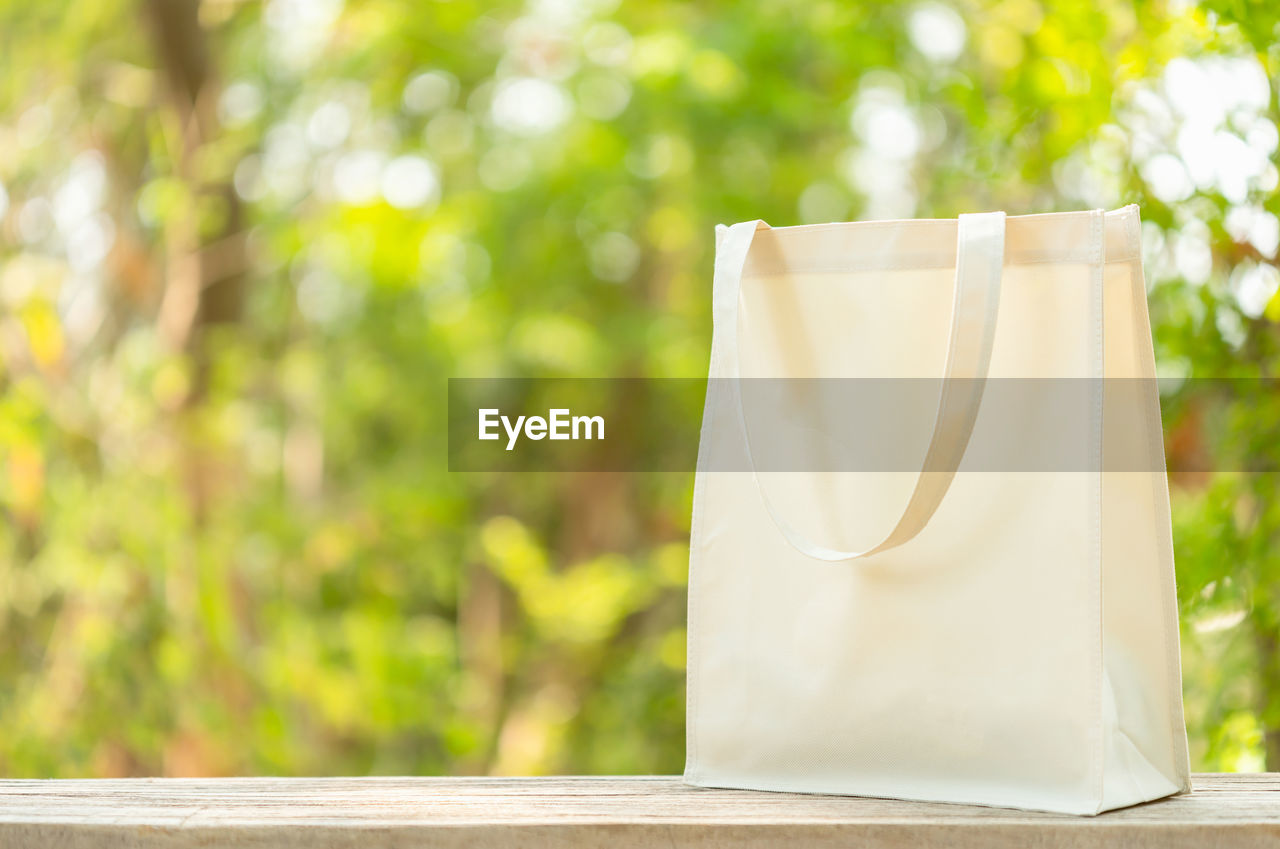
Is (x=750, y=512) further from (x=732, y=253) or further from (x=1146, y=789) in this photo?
(x=1146, y=789)

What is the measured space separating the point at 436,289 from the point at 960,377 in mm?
3718

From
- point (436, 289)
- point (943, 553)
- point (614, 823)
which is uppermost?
point (436, 289)

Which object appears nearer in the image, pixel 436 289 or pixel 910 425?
pixel 910 425

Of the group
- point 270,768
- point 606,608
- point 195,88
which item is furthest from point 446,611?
point 195,88

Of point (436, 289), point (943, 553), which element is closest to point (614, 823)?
point (943, 553)

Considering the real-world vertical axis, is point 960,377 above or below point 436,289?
below

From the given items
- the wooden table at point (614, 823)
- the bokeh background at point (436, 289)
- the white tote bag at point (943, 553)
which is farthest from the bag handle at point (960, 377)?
the bokeh background at point (436, 289)

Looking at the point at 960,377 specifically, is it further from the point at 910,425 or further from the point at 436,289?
the point at 436,289

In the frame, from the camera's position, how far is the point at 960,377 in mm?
708

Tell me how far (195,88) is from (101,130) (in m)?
0.50

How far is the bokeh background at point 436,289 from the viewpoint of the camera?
4.67 ft

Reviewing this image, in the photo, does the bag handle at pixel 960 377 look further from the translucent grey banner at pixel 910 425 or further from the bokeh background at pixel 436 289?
the bokeh background at pixel 436 289

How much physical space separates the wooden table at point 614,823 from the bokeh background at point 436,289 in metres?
0.66

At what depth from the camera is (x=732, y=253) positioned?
2.66 ft
